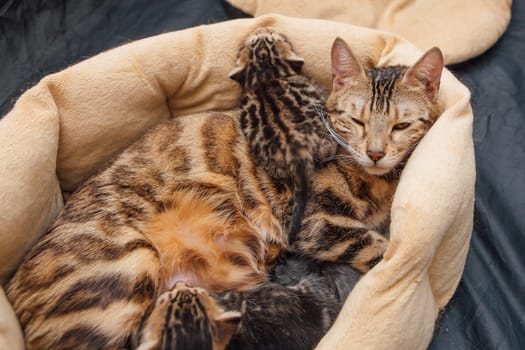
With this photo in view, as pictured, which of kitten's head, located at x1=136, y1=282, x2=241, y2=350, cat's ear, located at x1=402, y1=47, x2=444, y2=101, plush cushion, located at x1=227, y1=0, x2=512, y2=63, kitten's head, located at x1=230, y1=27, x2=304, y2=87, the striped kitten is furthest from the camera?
plush cushion, located at x1=227, y1=0, x2=512, y2=63

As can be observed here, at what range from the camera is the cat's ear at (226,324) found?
4.50 ft

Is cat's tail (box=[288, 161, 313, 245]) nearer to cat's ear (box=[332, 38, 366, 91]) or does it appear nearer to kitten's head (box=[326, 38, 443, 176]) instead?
kitten's head (box=[326, 38, 443, 176])

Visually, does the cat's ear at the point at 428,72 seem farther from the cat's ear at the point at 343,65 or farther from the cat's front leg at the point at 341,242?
the cat's front leg at the point at 341,242

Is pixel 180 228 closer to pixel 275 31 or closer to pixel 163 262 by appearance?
pixel 163 262

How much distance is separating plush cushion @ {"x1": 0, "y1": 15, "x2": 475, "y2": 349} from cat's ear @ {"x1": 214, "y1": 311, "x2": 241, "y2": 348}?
0.24 meters

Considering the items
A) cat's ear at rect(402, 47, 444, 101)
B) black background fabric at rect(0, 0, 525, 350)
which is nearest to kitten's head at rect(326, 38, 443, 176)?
cat's ear at rect(402, 47, 444, 101)

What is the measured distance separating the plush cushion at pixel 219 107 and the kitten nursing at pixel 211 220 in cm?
10

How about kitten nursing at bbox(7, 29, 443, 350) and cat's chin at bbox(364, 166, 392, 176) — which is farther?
cat's chin at bbox(364, 166, 392, 176)

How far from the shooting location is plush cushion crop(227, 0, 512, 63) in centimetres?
222

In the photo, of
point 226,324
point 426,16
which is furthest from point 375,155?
point 426,16

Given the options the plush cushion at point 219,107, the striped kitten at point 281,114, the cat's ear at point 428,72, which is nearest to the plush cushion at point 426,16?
the plush cushion at point 219,107

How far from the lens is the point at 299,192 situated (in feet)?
5.39

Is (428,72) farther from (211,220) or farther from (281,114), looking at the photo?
(211,220)

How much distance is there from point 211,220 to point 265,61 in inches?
23.2
